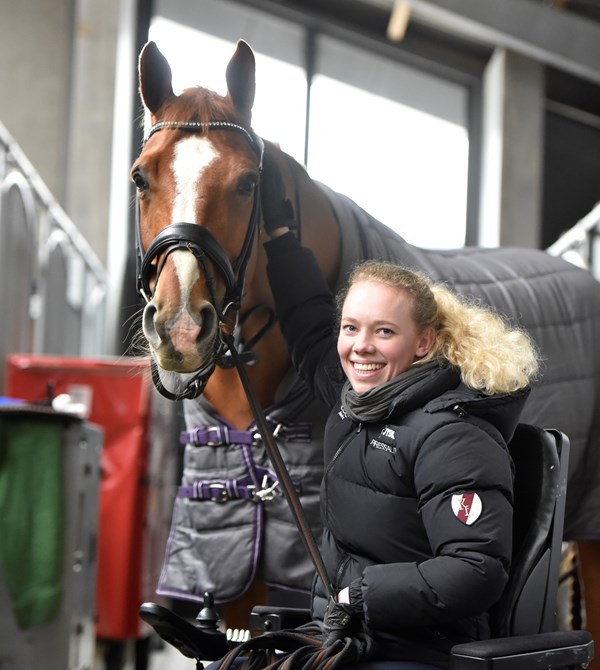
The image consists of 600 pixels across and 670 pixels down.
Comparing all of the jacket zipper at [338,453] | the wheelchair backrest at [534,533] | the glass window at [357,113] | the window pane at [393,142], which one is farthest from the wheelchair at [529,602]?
the window pane at [393,142]

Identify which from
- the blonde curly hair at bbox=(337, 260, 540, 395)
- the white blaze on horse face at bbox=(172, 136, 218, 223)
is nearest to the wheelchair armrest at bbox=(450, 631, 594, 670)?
the blonde curly hair at bbox=(337, 260, 540, 395)

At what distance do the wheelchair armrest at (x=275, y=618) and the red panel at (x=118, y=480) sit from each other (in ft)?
9.12

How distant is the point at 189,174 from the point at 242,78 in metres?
0.29

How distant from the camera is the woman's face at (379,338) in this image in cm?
174

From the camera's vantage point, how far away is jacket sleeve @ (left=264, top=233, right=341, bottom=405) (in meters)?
2.12

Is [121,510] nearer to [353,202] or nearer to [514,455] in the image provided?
[353,202]

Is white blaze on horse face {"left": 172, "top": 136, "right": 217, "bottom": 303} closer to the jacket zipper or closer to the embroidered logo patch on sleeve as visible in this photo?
the jacket zipper

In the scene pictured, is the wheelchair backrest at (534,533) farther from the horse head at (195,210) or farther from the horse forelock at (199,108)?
the horse forelock at (199,108)

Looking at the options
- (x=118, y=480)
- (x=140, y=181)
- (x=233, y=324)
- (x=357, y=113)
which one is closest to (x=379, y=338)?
(x=233, y=324)

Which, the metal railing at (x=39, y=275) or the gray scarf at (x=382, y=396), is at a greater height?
the metal railing at (x=39, y=275)

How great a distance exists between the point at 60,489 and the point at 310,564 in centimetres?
108

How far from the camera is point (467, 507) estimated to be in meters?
1.51

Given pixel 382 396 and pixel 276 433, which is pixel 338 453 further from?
pixel 276 433

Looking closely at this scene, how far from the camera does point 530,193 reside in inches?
377
